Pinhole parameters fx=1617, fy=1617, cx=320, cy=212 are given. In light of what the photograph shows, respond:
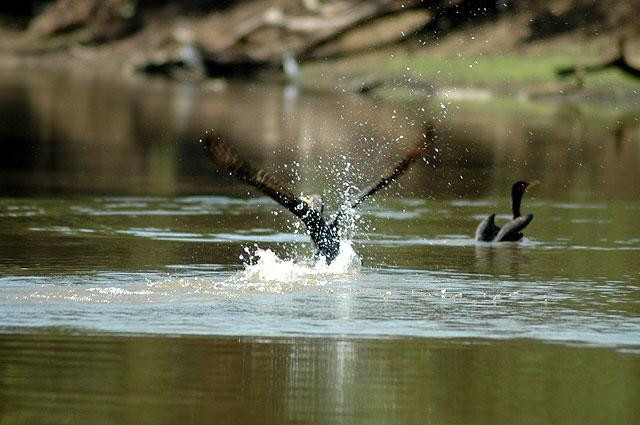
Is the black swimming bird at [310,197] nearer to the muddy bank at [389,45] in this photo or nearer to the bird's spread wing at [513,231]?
the bird's spread wing at [513,231]

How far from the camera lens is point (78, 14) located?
78438mm

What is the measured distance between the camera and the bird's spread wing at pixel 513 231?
696 inches

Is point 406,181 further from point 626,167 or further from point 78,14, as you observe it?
point 78,14

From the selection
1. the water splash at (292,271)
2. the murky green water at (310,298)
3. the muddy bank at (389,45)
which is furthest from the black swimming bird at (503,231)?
the muddy bank at (389,45)

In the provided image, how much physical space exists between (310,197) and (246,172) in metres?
1.56

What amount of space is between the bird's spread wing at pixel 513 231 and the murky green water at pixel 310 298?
19 cm

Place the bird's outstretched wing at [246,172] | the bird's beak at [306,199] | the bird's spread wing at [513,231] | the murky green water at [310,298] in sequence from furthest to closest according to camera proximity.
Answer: the bird's spread wing at [513,231], the bird's beak at [306,199], the bird's outstretched wing at [246,172], the murky green water at [310,298]

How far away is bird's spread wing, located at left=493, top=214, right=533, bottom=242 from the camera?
17.7m

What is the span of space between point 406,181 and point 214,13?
48.0 metres

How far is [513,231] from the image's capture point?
58.2 feet

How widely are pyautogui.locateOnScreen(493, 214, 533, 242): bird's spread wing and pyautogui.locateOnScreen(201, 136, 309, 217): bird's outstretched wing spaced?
3.78m

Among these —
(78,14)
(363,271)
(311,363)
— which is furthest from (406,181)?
(78,14)

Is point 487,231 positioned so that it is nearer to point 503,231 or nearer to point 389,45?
point 503,231

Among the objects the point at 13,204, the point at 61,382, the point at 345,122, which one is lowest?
the point at 61,382
